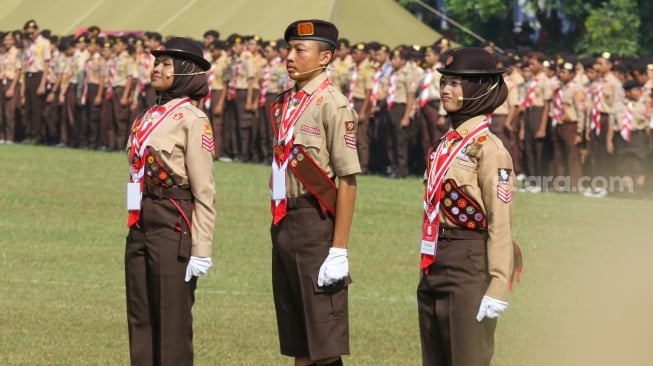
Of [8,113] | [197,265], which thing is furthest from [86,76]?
[197,265]

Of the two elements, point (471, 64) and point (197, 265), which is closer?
point (471, 64)

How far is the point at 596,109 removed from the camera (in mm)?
24859

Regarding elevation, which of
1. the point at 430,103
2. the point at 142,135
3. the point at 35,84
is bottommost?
the point at 142,135

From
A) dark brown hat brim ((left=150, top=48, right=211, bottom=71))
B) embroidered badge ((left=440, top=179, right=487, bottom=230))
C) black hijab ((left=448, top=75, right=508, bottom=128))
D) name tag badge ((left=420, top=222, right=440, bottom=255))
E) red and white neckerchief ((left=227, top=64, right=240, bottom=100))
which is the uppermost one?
red and white neckerchief ((left=227, top=64, right=240, bottom=100))

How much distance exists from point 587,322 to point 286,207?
235cm

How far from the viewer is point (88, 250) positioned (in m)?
16.4

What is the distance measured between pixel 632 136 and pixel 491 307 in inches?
698

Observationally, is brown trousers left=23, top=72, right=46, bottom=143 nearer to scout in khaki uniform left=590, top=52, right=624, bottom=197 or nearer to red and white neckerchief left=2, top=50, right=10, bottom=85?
red and white neckerchief left=2, top=50, right=10, bottom=85

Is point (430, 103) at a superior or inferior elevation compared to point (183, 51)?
superior

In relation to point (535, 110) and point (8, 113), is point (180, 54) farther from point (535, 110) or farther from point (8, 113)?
point (8, 113)

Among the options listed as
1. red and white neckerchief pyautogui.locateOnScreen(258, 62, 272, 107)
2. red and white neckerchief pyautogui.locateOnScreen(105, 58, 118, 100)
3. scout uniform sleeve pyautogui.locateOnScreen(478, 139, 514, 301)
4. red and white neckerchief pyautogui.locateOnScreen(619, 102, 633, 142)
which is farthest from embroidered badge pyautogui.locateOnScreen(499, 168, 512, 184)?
red and white neckerchief pyautogui.locateOnScreen(105, 58, 118, 100)

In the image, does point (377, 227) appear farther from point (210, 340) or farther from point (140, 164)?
point (140, 164)

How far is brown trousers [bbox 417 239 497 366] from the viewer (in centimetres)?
736

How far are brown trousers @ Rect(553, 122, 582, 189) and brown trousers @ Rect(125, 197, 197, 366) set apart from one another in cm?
1752
